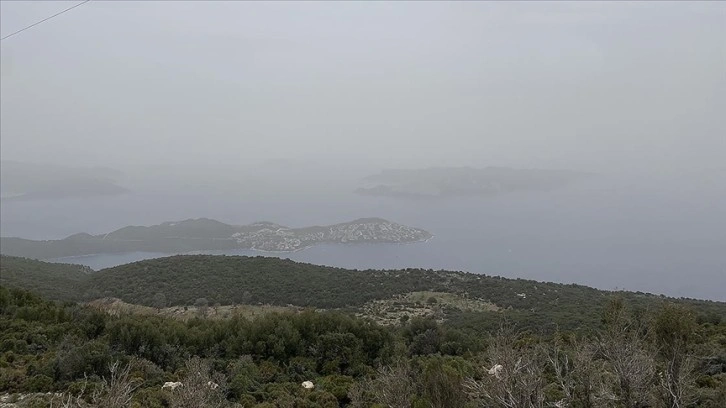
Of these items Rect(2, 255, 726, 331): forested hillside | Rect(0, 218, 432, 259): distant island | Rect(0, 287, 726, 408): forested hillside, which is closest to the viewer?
Rect(0, 287, 726, 408): forested hillside

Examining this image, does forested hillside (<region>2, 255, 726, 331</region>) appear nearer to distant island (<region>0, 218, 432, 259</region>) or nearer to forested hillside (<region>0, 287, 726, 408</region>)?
forested hillside (<region>0, 287, 726, 408</region>)

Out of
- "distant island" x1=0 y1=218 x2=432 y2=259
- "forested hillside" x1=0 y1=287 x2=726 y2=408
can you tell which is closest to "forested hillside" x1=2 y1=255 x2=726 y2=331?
"forested hillside" x1=0 y1=287 x2=726 y2=408

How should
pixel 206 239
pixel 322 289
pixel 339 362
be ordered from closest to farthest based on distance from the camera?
pixel 339 362 < pixel 322 289 < pixel 206 239

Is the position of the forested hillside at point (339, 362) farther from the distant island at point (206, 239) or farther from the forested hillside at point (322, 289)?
the distant island at point (206, 239)

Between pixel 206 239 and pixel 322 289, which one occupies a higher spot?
pixel 322 289

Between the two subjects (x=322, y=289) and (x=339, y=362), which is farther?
(x=322, y=289)

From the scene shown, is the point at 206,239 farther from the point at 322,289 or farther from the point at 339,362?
the point at 339,362

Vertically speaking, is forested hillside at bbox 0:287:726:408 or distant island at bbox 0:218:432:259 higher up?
forested hillside at bbox 0:287:726:408

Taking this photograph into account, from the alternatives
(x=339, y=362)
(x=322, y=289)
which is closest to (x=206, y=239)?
(x=322, y=289)
